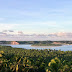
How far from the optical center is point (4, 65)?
10289 millimetres

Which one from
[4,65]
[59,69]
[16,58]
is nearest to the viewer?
[59,69]

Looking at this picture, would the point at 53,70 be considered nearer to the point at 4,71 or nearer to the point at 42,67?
the point at 42,67

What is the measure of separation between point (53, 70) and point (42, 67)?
133cm

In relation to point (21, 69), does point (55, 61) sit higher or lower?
higher

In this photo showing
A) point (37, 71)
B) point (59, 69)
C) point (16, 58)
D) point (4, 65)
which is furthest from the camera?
point (16, 58)

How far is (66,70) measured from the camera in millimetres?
8438

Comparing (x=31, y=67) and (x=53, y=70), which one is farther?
(x=31, y=67)

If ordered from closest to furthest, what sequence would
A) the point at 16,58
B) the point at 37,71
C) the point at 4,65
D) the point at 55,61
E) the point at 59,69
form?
the point at 59,69 → the point at 55,61 → the point at 37,71 → the point at 4,65 → the point at 16,58

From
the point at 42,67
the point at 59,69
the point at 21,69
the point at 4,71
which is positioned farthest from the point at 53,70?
the point at 4,71

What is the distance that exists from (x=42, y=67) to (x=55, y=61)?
1188mm

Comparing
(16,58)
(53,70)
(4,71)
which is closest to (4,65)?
(4,71)

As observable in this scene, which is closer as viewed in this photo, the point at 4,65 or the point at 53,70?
the point at 53,70

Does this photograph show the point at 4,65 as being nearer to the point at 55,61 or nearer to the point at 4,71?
the point at 4,71

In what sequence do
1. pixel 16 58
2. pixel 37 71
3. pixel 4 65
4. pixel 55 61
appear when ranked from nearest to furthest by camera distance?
pixel 55 61, pixel 37 71, pixel 4 65, pixel 16 58
